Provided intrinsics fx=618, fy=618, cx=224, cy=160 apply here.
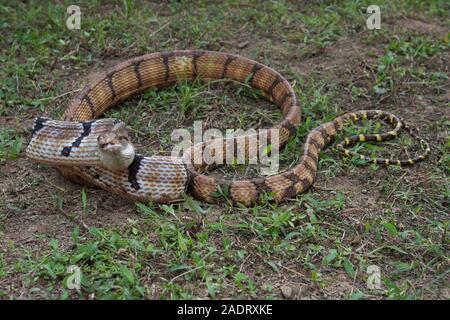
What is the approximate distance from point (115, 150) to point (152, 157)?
459mm

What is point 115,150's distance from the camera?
5.58 m

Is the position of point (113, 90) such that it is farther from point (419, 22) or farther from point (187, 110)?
point (419, 22)

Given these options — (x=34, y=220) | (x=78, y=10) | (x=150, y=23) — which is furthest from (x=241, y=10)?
(x=34, y=220)

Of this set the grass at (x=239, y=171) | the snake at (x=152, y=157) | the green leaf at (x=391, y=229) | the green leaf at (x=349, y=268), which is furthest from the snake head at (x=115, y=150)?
the green leaf at (x=391, y=229)

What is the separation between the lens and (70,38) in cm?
844

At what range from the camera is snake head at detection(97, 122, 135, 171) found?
18.2 ft

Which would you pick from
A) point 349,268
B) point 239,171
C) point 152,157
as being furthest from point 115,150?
point 349,268

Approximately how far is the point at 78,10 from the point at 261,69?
116 inches

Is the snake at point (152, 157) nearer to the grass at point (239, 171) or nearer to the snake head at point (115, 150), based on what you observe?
the snake head at point (115, 150)

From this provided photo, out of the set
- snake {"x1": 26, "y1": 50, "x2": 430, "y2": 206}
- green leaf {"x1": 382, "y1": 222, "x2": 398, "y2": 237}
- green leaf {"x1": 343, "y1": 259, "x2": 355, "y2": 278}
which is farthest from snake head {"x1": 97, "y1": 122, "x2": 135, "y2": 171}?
green leaf {"x1": 382, "y1": 222, "x2": 398, "y2": 237}

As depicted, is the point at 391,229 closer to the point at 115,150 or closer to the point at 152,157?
the point at 152,157

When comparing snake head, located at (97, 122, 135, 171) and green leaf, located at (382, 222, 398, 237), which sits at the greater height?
snake head, located at (97, 122, 135, 171)

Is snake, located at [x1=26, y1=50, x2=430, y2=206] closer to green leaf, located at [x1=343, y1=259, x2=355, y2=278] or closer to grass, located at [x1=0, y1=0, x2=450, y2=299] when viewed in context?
grass, located at [x1=0, y1=0, x2=450, y2=299]

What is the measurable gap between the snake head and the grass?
446 mm
